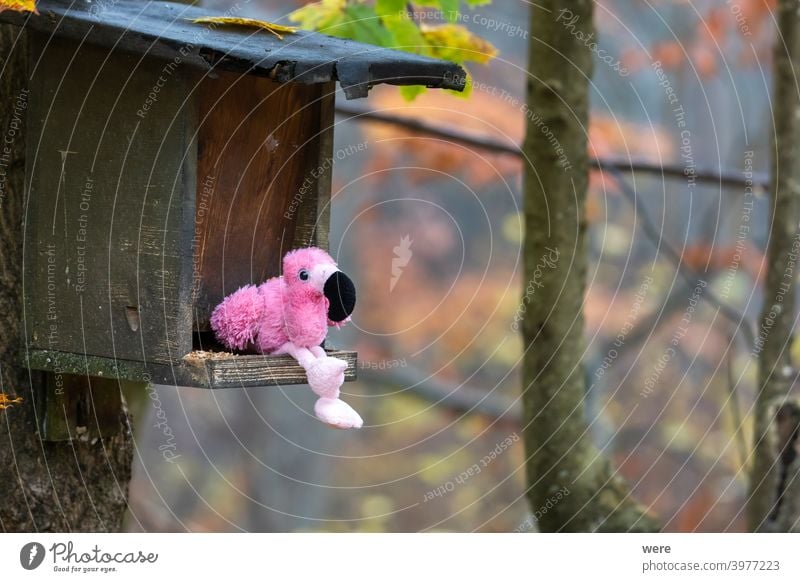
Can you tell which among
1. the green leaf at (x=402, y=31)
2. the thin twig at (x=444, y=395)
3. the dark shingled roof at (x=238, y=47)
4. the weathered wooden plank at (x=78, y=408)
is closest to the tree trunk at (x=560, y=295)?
the green leaf at (x=402, y=31)

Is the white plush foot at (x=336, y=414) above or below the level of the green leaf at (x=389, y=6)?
below

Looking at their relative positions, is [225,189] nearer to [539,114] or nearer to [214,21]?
[214,21]

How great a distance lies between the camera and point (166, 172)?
79.0 inches

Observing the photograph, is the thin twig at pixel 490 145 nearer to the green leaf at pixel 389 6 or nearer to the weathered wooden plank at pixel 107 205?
the green leaf at pixel 389 6

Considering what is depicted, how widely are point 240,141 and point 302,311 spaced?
0.47m

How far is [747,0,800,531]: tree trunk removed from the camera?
338 cm

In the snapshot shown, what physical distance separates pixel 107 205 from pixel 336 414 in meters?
0.66

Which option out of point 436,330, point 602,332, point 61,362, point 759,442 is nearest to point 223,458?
Answer: point 436,330

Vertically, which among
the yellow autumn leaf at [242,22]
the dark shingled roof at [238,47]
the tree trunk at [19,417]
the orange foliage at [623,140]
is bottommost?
the tree trunk at [19,417]

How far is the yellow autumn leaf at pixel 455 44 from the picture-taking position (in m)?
2.88

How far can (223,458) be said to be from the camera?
13039 mm

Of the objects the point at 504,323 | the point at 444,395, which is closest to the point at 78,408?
the point at 444,395

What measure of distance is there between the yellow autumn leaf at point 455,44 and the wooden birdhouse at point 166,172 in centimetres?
70

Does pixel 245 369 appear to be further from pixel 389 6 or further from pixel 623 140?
pixel 623 140
